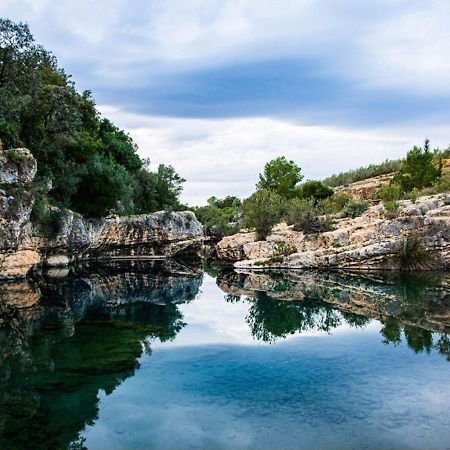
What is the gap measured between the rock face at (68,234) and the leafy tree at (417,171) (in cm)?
2449

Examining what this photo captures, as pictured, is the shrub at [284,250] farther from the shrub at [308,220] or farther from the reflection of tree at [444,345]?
the reflection of tree at [444,345]

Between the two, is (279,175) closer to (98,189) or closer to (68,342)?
(98,189)

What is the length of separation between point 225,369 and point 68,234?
24.6 m

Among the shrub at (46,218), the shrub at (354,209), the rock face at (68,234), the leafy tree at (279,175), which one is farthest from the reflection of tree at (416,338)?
the leafy tree at (279,175)

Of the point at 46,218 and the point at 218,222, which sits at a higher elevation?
the point at 218,222

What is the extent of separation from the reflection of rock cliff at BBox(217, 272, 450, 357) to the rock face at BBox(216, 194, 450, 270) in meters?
3.39

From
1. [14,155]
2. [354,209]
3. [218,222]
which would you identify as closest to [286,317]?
[14,155]

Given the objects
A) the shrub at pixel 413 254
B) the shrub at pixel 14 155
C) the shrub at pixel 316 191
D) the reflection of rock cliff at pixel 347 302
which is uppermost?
the shrub at pixel 316 191

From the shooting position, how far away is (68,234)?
3544 centimetres

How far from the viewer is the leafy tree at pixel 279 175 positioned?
242 feet

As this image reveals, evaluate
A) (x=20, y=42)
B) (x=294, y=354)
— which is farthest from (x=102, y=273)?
(x=294, y=354)

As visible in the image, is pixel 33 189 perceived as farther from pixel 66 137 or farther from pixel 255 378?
pixel 255 378

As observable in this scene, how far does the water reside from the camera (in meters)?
9.48

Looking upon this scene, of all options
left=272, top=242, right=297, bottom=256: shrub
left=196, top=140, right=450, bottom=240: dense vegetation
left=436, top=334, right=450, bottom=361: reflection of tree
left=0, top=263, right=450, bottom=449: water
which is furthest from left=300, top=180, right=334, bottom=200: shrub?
left=436, top=334, right=450, bottom=361: reflection of tree
